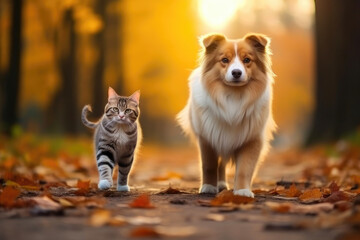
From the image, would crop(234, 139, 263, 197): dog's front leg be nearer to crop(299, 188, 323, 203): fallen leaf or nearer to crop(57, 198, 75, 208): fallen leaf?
crop(299, 188, 323, 203): fallen leaf

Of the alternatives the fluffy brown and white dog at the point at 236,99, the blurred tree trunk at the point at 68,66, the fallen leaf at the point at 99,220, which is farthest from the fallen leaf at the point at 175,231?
the blurred tree trunk at the point at 68,66

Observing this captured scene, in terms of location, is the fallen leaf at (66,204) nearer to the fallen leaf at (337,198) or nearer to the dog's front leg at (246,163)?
the dog's front leg at (246,163)

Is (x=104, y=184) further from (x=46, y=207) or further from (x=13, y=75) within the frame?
(x=13, y=75)

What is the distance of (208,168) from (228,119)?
736 mm

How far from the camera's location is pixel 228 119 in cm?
566

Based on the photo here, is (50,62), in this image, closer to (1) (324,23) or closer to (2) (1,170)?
(1) (324,23)

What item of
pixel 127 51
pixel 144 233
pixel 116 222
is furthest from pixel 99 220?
pixel 127 51

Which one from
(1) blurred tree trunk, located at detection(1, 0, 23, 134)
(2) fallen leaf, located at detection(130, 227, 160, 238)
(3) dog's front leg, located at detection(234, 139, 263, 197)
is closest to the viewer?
(2) fallen leaf, located at detection(130, 227, 160, 238)

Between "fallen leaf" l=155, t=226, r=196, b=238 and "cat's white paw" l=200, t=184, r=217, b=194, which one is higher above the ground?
"cat's white paw" l=200, t=184, r=217, b=194

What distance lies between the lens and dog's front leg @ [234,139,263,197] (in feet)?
17.9

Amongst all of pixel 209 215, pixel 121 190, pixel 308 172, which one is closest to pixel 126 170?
pixel 121 190

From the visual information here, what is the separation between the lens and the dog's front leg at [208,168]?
237 inches

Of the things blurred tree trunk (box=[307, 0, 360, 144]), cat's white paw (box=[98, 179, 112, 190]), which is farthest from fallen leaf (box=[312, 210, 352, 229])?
blurred tree trunk (box=[307, 0, 360, 144])

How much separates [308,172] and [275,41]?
3461cm
